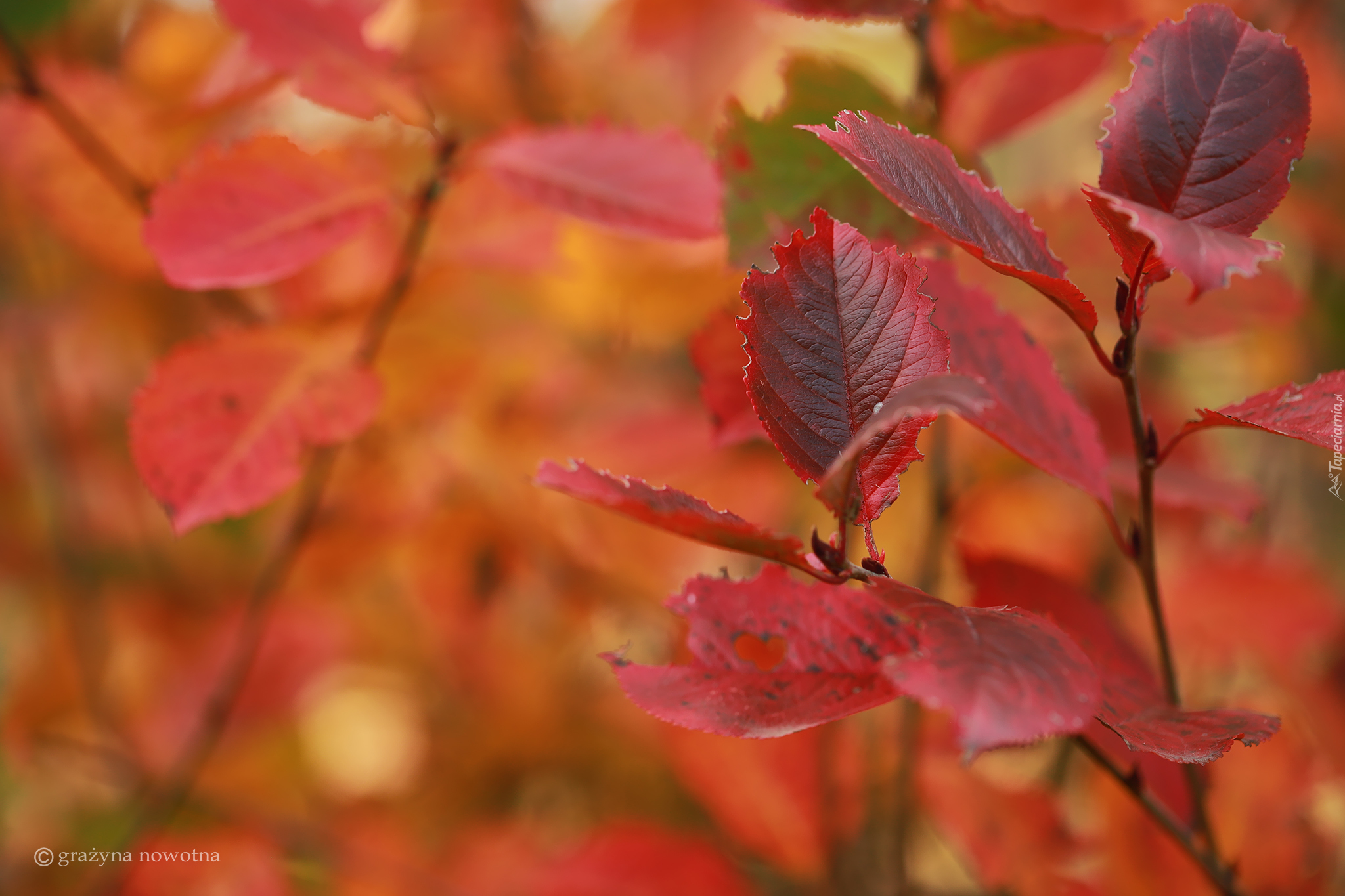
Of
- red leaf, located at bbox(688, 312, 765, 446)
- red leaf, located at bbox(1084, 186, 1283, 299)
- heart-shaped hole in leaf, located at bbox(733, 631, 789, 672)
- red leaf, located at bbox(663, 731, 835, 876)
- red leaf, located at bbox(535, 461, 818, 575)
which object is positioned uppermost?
red leaf, located at bbox(1084, 186, 1283, 299)

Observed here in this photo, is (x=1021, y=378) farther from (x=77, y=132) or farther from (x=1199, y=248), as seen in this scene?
(x=77, y=132)

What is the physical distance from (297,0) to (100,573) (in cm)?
86

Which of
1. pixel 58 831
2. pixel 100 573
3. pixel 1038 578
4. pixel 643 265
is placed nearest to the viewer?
pixel 1038 578

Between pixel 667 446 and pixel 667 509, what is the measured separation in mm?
497

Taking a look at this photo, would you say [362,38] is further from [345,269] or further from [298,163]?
[345,269]

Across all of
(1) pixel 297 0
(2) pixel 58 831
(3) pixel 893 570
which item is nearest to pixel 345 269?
(1) pixel 297 0

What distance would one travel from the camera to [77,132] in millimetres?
572

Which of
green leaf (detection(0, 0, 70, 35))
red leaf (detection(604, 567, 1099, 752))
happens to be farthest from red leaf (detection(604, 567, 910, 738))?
green leaf (detection(0, 0, 70, 35))

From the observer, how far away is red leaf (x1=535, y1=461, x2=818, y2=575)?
0.26 m

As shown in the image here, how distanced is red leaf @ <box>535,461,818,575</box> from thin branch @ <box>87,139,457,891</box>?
0.31m

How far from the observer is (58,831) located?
981mm

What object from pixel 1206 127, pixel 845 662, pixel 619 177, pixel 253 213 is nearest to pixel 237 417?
pixel 253 213

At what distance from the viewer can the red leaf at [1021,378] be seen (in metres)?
0.39

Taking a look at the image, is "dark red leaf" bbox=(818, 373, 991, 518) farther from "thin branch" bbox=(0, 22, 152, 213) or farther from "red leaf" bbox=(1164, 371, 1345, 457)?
"thin branch" bbox=(0, 22, 152, 213)
